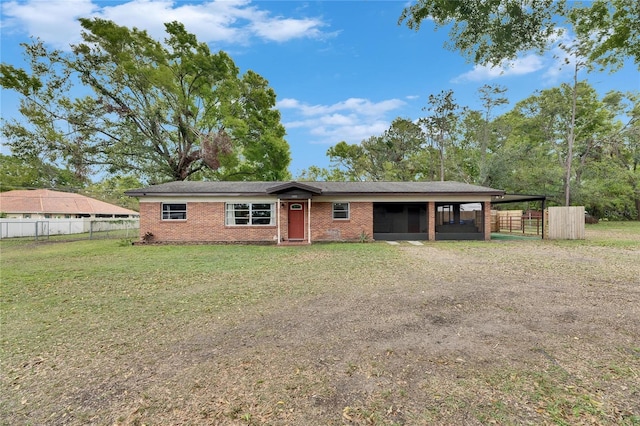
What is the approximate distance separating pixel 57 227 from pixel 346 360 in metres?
28.1

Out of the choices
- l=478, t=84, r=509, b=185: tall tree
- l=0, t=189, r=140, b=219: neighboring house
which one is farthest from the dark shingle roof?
l=0, t=189, r=140, b=219: neighboring house

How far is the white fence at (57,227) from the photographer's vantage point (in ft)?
63.8

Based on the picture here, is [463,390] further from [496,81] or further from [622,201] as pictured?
[622,201]

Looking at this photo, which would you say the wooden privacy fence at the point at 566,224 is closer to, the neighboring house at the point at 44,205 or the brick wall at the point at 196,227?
the brick wall at the point at 196,227

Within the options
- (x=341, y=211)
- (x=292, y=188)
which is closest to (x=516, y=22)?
(x=292, y=188)

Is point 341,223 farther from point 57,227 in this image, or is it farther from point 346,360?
point 57,227

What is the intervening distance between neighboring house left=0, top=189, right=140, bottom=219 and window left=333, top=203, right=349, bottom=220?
2858cm

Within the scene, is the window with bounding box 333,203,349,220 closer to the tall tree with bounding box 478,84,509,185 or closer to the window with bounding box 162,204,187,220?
the window with bounding box 162,204,187,220

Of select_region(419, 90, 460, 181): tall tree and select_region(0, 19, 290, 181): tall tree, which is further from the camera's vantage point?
select_region(419, 90, 460, 181): tall tree

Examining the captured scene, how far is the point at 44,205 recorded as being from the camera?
28.6m

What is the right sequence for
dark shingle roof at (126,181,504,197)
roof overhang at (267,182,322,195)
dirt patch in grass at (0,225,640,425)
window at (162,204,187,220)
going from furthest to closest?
window at (162,204,187,220)
dark shingle roof at (126,181,504,197)
roof overhang at (267,182,322,195)
dirt patch in grass at (0,225,640,425)

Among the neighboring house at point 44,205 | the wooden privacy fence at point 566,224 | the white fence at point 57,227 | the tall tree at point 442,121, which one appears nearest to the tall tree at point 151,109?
the white fence at point 57,227

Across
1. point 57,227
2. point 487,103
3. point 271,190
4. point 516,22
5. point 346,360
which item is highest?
point 487,103

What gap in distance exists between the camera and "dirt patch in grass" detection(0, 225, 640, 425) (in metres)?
2.64
